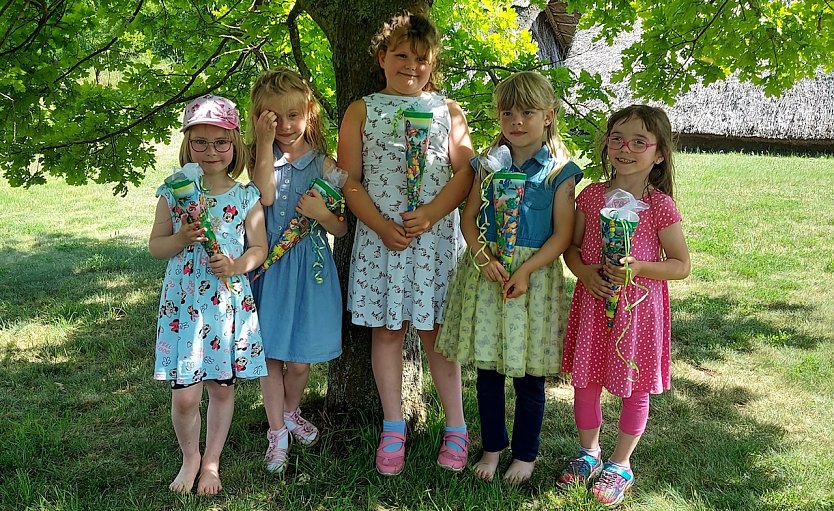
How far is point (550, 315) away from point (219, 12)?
303cm

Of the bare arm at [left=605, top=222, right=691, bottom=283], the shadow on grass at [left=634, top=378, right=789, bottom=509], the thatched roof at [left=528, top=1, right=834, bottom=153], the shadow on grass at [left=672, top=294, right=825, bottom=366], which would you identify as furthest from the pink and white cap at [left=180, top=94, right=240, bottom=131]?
the thatched roof at [left=528, top=1, right=834, bottom=153]

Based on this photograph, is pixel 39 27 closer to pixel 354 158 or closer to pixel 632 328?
pixel 354 158

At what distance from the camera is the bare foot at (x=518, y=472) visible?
9.86 feet

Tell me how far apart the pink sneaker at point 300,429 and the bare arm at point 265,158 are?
1.00m

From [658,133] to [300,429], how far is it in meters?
1.95

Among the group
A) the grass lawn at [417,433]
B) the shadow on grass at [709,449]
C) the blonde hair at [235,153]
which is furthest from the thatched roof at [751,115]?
the blonde hair at [235,153]

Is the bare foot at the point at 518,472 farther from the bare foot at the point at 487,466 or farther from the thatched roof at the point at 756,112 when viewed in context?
the thatched roof at the point at 756,112

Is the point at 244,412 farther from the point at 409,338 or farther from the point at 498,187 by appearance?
the point at 498,187

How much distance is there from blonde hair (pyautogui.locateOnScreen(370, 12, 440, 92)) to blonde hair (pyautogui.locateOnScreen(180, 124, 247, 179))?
0.66 meters

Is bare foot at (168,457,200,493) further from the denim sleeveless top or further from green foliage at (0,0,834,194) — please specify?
green foliage at (0,0,834,194)

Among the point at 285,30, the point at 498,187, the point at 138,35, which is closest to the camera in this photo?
the point at 498,187

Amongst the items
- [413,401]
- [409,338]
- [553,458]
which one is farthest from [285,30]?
[553,458]

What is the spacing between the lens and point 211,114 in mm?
2816

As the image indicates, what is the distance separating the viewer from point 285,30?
13.1 feet
